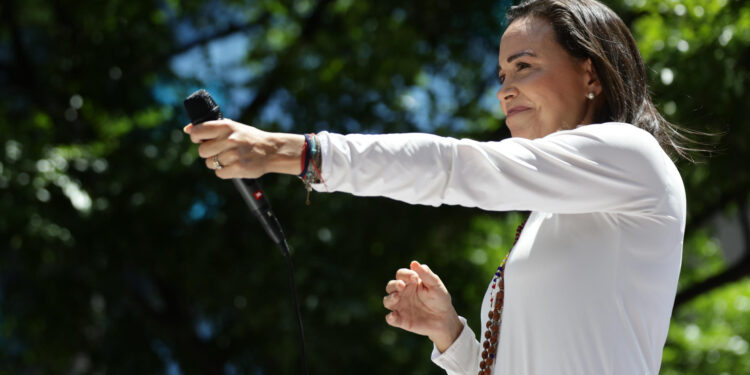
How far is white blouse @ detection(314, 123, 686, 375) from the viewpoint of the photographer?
4.32 ft

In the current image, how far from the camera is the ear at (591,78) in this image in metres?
1.69

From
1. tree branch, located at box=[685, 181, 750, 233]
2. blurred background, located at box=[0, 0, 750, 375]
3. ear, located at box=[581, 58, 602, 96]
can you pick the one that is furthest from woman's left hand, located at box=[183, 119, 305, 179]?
tree branch, located at box=[685, 181, 750, 233]

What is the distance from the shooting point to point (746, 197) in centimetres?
570

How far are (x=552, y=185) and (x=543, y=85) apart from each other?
0.38 m

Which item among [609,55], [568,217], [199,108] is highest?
[199,108]

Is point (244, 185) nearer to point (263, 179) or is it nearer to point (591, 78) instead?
point (591, 78)

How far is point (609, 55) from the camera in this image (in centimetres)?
169

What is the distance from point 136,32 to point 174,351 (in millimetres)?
2374

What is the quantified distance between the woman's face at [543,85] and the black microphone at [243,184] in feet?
1.82

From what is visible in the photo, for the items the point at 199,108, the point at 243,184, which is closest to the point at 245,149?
the point at 199,108

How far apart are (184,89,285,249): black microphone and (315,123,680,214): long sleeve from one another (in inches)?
8.5

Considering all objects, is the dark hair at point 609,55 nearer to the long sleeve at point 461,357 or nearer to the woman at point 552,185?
the woman at point 552,185

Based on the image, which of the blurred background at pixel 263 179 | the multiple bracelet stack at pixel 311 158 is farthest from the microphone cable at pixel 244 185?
the blurred background at pixel 263 179

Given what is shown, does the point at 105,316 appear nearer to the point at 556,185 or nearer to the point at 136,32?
the point at 136,32
